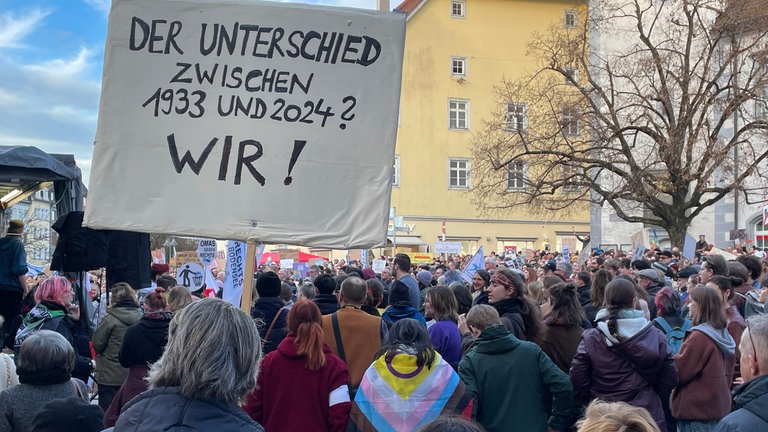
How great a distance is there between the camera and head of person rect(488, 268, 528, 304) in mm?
6879

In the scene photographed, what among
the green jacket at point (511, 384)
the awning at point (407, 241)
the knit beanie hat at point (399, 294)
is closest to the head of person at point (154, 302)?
the knit beanie hat at point (399, 294)

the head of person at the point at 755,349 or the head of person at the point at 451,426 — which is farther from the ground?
the head of person at the point at 755,349

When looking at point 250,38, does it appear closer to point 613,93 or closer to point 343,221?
point 343,221

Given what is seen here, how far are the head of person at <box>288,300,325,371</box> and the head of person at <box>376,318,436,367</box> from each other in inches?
14.7

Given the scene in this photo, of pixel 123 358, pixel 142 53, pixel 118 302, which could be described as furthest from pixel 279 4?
pixel 118 302

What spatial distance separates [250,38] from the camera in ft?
16.1

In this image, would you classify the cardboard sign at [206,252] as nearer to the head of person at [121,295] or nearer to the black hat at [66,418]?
the head of person at [121,295]

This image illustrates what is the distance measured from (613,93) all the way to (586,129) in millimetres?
1434

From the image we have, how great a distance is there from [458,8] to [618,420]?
49234 millimetres

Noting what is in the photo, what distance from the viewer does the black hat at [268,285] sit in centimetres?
804

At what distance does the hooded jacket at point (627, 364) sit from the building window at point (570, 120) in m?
A: 21.8

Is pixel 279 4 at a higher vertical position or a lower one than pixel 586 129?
lower

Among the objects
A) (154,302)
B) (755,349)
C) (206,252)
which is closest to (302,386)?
(154,302)

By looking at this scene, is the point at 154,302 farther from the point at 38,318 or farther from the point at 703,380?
the point at 703,380
